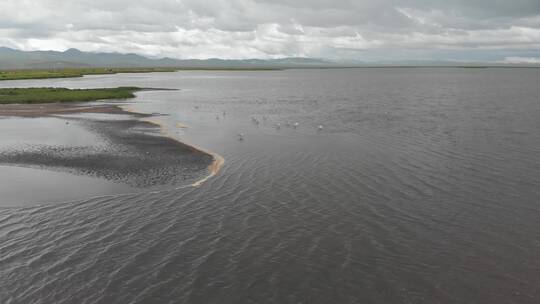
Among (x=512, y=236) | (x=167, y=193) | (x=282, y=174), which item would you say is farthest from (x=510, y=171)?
(x=167, y=193)

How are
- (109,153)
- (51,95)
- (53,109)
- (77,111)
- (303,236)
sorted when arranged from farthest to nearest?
→ 1. (51,95)
2. (53,109)
3. (77,111)
4. (109,153)
5. (303,236)

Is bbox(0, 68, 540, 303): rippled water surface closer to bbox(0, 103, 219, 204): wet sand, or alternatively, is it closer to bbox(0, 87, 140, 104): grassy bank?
bbox(0, 103, 219, 204): wet sand

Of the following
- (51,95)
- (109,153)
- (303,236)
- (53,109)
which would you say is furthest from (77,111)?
(303,236)

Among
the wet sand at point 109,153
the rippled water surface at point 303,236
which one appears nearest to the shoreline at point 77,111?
the wet sand at point 109,153

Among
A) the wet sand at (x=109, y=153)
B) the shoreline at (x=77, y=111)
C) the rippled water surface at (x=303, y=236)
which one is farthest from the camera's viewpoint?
the shoreline at (x=77, y=111)

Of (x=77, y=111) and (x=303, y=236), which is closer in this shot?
(x=303, y=236)

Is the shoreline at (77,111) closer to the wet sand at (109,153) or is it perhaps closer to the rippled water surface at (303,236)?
the wet sand at (109,153)

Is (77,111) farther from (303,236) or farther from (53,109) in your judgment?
(303,236)

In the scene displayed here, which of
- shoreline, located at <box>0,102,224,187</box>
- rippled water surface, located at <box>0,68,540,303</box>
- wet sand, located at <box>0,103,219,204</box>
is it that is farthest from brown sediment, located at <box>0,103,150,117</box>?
rippled water surface, located at <box>0,68,540,303</box>
